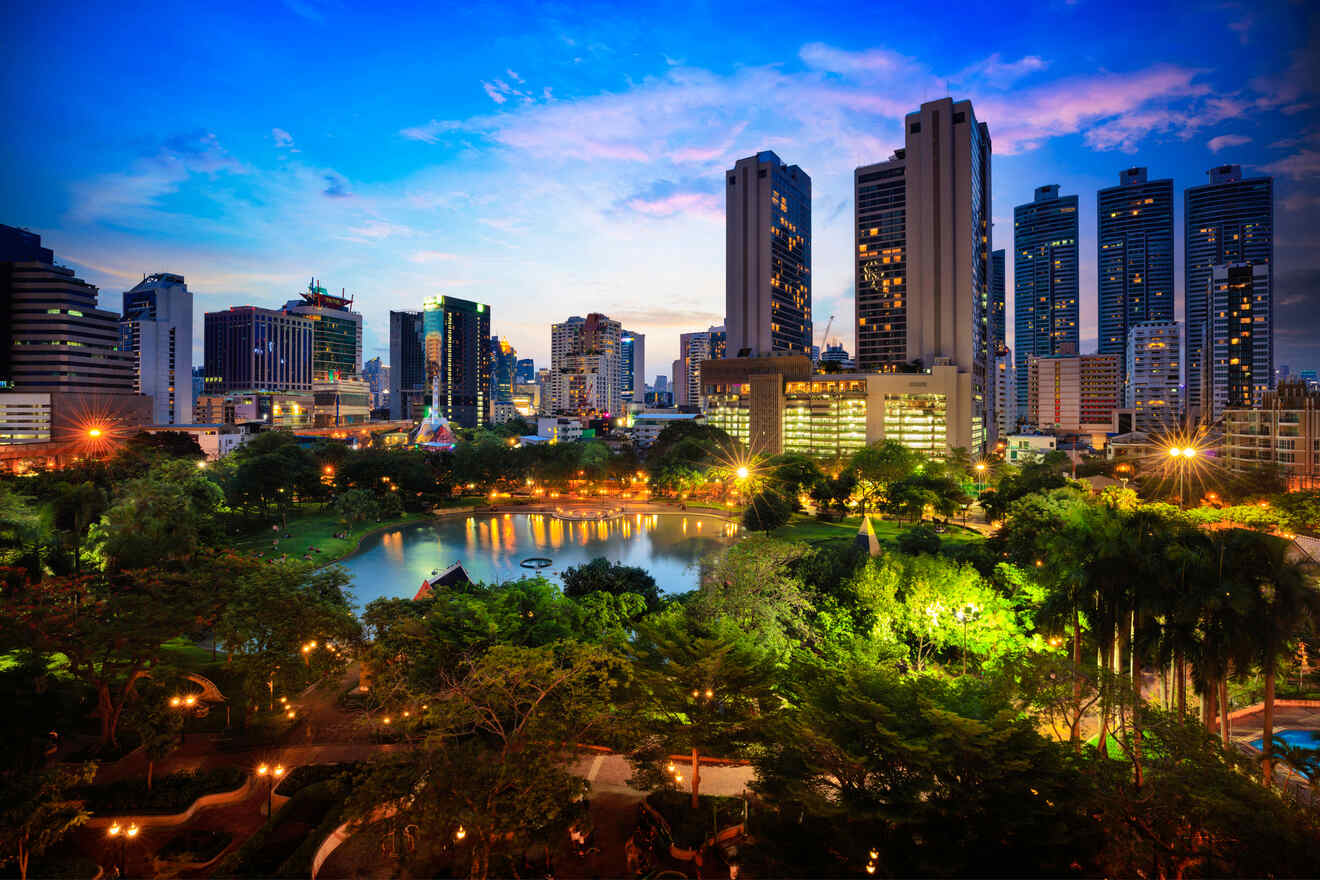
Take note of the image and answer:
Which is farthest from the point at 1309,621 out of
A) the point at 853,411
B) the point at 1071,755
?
the point at 853,411

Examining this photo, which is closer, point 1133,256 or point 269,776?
point 269,776

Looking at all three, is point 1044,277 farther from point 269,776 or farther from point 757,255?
point 269,776

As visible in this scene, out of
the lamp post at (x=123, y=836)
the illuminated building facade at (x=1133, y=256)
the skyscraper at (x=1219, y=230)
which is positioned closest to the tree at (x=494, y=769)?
the lamp post at (x=123, y=836)

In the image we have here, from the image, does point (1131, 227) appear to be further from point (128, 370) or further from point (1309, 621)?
point (128, 370)

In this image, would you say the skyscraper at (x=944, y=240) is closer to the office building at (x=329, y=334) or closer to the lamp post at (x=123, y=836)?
the lamp post at (x=123, y=836)

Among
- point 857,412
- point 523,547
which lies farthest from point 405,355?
point 523,547

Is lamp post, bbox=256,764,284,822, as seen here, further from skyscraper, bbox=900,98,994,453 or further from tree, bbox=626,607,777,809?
skyscraper, bbox=900,98,994,453
